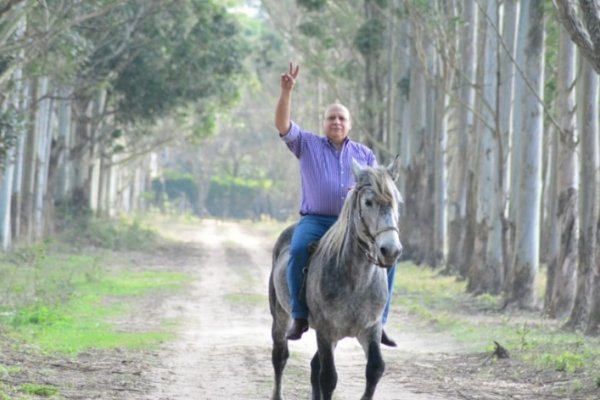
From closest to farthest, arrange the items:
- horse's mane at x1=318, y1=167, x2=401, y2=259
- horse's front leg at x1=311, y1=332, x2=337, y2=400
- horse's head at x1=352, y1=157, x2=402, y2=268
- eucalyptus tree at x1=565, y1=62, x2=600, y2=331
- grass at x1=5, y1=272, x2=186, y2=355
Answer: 1. horse's head at x1=352, y1=157, x2=402, y2=268
2. horse's mane at x1=318, y1=167, x2=401, y2=259
3. horse's front leg at x1=311, y1=332, x2=337, y2=400
4. grass at x1=5, y1=272, x2=186, y2=355
5. eucalyptus tree at x1=565, y1=62, x2=600, y2=331

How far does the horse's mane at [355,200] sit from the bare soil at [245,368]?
2093 mm

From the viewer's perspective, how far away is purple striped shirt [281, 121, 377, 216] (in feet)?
34.0

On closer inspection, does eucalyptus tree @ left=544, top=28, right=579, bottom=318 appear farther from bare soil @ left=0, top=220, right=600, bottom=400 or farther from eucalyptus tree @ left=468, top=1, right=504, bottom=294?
eucalyptus tree @ left=468, top=1, right=504, bottom=294

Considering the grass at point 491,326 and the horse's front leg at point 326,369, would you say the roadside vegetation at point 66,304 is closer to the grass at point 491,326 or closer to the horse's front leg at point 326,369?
the horse's front leg at point 326,369

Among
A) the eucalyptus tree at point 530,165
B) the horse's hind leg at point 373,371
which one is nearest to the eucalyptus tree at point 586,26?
the horse's hind leg at point 373,371

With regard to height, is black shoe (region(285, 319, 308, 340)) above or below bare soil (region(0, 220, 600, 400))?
above

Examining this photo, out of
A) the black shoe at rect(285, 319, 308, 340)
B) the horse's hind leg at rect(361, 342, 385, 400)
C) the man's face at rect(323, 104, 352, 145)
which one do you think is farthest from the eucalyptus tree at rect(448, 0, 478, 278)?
the horse's hind leg at rect(361, 342, 385, 400)

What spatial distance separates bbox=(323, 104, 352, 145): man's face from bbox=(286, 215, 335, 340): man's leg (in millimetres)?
671

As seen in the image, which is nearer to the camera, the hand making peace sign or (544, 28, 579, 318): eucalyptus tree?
the hand making peace sign

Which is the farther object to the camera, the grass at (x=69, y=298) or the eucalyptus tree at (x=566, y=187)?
the eucalyptus tree at (x=566, y=187)

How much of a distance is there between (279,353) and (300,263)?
1.38 metres

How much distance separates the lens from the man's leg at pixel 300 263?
400 inches

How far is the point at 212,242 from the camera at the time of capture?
49375 millimetres

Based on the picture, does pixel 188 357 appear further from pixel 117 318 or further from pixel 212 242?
pixel 212 242
